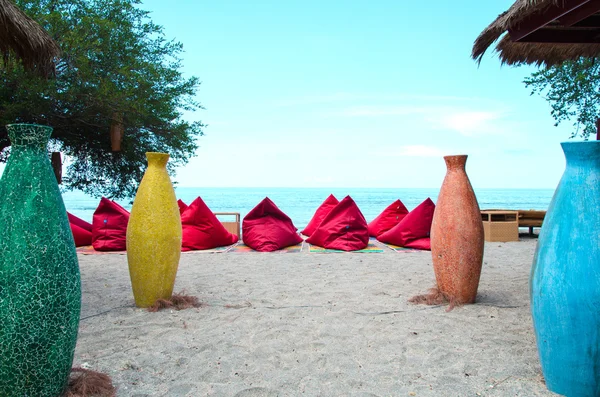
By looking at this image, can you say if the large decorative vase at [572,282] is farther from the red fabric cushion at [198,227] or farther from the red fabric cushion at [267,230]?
the red fabric cushion at [198,227]

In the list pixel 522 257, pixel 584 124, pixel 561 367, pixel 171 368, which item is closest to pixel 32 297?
pixel 171 368

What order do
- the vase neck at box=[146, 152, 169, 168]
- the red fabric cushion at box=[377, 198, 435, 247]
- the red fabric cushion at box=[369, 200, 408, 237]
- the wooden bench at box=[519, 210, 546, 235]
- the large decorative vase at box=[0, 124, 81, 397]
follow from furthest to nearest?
the wooden bench at box=[519, 210, 546, 235] < the red fabric cushion at box=[369, 200, 408, 237] < the red fabric cushion at box=[377, 198, 435, 247] < the vase neck at box=[146, 152, 169, 168] < the large decorative vase at box=[0, 124, 81, 397]

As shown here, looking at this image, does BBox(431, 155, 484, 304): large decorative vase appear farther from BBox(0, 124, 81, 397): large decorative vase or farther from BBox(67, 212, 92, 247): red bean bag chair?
BBox(67, 212, 92, 247): red bean bag chair

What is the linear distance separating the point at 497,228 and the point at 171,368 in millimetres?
7077

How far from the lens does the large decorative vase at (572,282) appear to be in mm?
1843

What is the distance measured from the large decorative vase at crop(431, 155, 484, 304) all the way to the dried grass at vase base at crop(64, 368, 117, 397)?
8.17 feet

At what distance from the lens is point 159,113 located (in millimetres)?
9312

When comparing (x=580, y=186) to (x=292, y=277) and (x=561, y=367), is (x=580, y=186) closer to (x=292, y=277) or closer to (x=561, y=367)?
(x=561, y=367)

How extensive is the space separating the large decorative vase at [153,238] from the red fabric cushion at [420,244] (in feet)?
14.2

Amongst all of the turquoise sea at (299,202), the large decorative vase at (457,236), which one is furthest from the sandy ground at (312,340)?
the turquoise sea at (299,202)

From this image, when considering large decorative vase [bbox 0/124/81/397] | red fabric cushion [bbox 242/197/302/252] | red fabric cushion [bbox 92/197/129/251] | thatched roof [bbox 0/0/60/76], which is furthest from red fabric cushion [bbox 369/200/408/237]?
large decorative vase [bbox 0/124/81/397]

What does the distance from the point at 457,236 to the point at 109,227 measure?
530cm

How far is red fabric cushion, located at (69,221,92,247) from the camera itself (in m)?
7.12

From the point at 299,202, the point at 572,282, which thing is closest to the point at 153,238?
the point at 572,282
